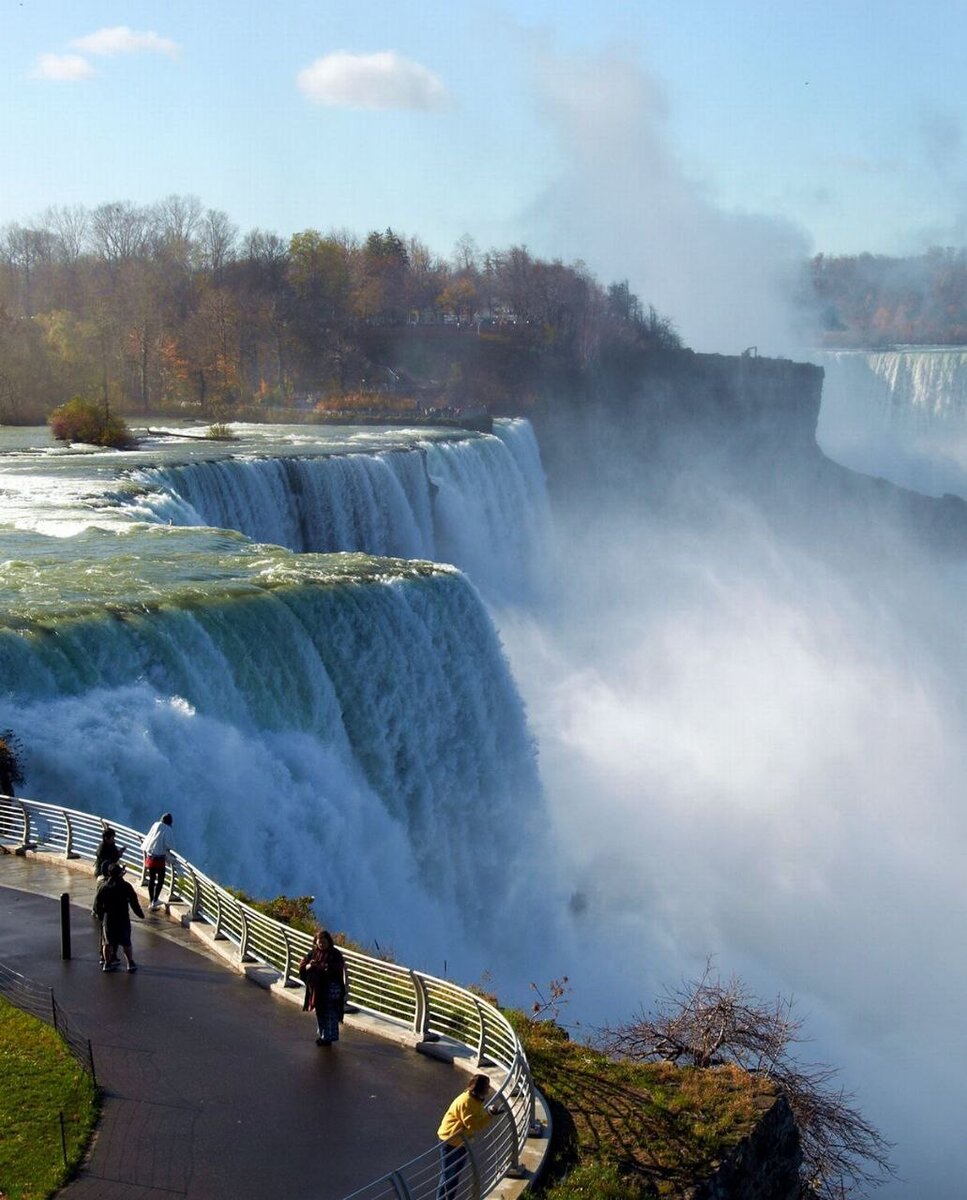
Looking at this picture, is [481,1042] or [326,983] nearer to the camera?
[481,1042]

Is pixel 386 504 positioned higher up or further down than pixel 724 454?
higher up

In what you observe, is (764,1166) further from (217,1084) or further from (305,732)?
(305,732)

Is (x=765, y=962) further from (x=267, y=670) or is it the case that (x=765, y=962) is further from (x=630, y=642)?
(x=630, y=642)

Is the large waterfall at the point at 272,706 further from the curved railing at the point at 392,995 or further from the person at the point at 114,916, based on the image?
the person at the point at 114,916

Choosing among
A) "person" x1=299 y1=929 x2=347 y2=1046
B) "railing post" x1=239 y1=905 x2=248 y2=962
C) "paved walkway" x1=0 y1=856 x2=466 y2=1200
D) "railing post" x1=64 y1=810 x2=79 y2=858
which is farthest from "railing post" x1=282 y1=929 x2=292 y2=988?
"railing post" x1=64 y1=810 x2=79 y2=858

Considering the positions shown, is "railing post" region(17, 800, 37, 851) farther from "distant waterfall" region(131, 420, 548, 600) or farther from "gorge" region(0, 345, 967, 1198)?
"distant waterfall" region(131, 420, 548, 600)

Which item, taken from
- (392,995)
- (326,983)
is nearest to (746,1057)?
(392,995)
